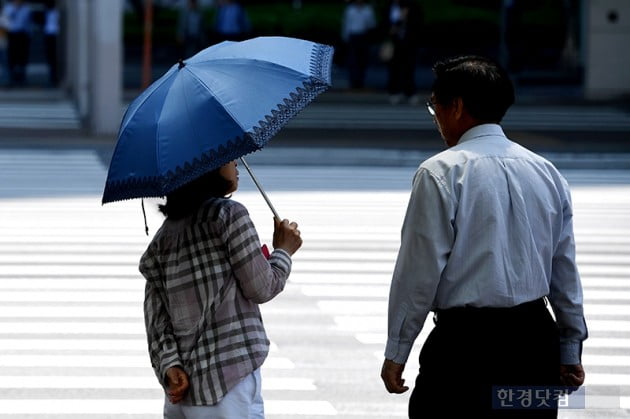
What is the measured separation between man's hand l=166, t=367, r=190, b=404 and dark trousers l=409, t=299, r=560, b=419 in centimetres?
69

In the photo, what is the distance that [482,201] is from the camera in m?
4.11

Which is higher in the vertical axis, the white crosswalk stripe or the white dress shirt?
the white dress shirt

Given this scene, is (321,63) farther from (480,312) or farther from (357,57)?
(357,57)

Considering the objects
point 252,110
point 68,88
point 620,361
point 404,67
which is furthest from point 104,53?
point 252,110

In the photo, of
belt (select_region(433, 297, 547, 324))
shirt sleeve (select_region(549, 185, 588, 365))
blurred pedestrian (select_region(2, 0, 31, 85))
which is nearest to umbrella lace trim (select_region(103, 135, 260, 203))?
belt (select_region(433, 297, 547, 324))

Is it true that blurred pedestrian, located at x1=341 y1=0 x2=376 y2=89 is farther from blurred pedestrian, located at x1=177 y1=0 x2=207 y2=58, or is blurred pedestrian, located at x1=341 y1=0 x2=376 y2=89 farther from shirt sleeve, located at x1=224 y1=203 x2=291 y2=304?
shirt sleeve, located at x1=224 y1=203 x2=291 y2=304

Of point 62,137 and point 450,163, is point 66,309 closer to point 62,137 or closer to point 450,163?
point 450,163

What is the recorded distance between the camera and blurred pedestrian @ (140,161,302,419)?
13.8 ft

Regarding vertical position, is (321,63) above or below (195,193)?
above

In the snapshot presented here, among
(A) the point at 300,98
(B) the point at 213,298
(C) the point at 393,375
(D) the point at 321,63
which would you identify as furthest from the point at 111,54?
(C) the point at 393,375

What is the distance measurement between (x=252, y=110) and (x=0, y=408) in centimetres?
309

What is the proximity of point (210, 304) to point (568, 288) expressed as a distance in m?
1.06

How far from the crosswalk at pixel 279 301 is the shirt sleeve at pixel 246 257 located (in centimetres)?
257

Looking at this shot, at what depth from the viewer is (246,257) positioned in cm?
423
